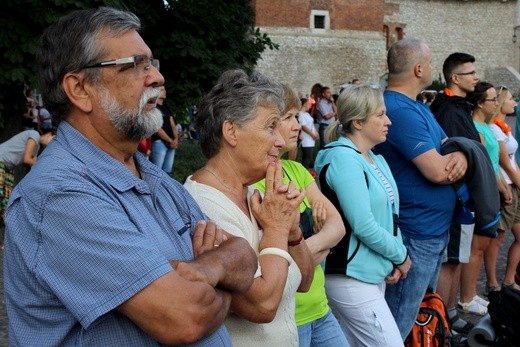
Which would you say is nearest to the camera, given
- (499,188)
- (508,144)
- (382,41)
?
(499,188)

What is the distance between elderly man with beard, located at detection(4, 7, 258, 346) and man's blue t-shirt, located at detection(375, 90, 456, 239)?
2367 millimetres

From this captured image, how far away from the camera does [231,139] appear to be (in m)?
2.76

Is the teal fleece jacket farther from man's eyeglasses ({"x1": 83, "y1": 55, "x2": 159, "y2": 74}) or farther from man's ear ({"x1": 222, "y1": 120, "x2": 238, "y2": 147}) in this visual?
man's eyeglasses ({"x1": 83, "y1": 55, "x2": 159, "y2": 74})

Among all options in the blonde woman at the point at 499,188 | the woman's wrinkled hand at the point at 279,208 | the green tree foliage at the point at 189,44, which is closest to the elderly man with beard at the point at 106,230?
the woman's wrinkled hand at the point at 279,208

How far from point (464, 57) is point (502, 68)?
165ft

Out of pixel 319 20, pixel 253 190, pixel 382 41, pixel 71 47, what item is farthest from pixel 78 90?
pixel 382 41

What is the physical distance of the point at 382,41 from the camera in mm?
47844

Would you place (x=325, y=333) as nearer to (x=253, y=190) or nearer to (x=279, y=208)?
(x=253, y=190)

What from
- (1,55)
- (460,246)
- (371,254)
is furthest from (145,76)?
(1,55)

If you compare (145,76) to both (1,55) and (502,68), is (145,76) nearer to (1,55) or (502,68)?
(1,55)

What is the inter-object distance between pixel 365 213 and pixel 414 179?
0.89 meters

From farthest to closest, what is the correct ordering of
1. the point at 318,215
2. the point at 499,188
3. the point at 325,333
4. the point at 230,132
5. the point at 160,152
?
the point at 160,152 < the point at 499,188 < the point at 318,215 < the point at 325,333 < the point at 230,132

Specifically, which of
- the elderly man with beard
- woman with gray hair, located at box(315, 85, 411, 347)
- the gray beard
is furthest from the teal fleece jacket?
the gray beard

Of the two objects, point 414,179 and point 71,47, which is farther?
point 414,179
